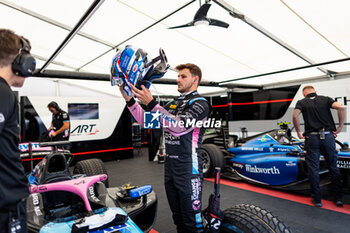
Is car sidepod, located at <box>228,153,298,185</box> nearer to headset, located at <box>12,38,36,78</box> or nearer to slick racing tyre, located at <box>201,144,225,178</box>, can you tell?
slick racing tyre, located at <box>201,144,225,178</box>

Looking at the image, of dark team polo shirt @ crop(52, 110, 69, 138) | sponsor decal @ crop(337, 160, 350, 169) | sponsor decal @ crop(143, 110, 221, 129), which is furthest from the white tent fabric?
sponsor decal @ crop(143, 110, 221, 129)

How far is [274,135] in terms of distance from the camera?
4414 mm

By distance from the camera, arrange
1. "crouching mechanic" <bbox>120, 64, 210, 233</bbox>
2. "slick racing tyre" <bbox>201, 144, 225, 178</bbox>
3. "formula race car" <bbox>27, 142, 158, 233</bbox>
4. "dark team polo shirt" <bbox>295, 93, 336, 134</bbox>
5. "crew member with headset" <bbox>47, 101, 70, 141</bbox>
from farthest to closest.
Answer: "crew member with headset" <bbox>47, 101, 70, 141</bbox> < "slick racing tyre" <bbox>201, 144, 225, 178</bbox> < "dark team polo shirt" <bbox>295, 93, 336, 134</bbox> < "crouching mechanic" <bbox>120, 64, 210, 233</bbox> < "formula race car" <bbox>27, 142, 158, 233</bbox>

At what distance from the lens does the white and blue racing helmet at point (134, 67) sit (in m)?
1.28

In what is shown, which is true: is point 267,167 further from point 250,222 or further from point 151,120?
point 151,120

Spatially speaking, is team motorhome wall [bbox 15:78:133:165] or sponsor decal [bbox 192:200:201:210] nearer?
sponsor decal [bbox 192:200:201:210]

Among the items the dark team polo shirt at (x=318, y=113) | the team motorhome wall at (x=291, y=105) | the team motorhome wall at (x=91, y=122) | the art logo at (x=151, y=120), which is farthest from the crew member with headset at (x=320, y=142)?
the team motorhome wall at (x=91, y=122)

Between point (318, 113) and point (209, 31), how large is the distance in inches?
108

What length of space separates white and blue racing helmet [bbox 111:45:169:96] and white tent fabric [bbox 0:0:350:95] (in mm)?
3186

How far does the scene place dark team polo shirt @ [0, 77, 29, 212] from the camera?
35.5 inches

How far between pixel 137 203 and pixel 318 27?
447 cm

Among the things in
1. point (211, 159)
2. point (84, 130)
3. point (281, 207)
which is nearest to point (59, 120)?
point (84, 130)

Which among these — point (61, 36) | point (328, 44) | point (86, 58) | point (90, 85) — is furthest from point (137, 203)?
point (90, 85)

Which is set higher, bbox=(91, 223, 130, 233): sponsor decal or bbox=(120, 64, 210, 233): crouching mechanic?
bbox=(120, 64, 210, 233): crouching mechanic
